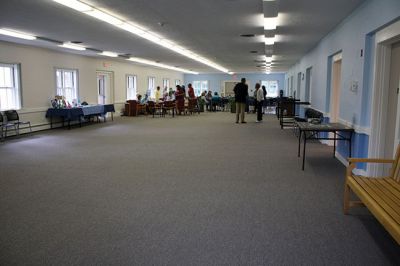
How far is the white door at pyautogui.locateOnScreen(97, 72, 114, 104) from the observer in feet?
51.2

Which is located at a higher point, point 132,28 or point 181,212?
point 132,28

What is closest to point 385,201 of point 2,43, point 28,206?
point 28,206

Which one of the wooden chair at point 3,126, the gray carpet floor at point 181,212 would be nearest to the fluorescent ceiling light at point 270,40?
the gray carpet floor at point 181,212

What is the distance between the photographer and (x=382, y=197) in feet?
9.37

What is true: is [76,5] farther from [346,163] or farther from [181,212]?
[346,163]

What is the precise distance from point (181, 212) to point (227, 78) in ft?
84.1

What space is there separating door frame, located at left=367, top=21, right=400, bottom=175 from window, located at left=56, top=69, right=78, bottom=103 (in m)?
10.4

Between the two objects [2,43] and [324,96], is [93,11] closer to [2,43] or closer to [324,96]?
[2,43]

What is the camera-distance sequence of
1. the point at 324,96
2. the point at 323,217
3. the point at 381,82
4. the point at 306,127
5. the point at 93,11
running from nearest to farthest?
the point at 323,217, the point at 381,82, the point at 306,127, the point at 93,11, the point at 324,96

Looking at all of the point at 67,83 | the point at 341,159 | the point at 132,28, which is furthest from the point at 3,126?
the point at 341,159

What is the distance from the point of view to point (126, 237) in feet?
9.77

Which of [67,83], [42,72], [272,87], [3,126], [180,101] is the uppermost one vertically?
[272,87]

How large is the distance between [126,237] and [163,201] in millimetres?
997

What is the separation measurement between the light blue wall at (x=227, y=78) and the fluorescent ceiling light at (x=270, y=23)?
20355mm
